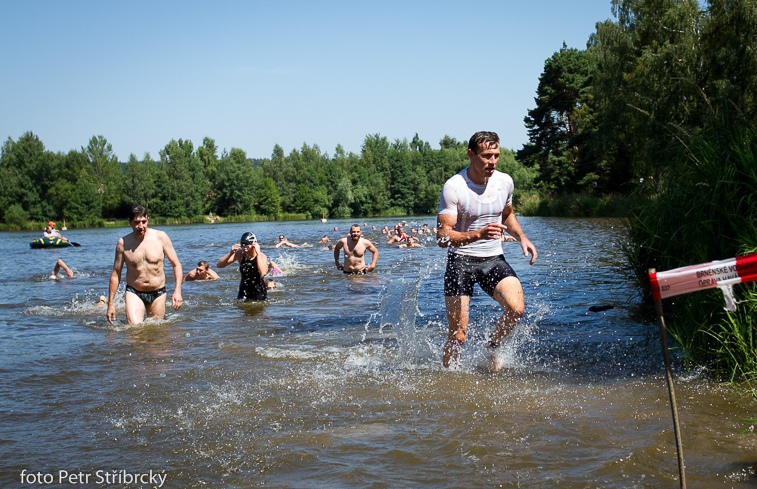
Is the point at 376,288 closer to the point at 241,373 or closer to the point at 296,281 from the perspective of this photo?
the point at 296,281

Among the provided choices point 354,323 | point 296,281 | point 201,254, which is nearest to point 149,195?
point 201,254

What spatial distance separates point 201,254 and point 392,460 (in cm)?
2506

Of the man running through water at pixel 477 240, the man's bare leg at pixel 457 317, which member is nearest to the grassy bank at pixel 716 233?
the man running through water at pixel 477 240

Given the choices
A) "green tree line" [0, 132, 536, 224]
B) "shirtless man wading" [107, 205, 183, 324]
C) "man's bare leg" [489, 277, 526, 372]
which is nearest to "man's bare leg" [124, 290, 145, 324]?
"shirtless man wading" [107, 205, 183, 324]

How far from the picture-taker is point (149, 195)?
92.0 meters

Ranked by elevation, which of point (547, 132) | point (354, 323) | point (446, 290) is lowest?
point (354, 323)

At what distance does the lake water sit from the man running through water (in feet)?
2.32

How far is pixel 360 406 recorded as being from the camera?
489cm

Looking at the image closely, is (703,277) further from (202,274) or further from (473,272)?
(202,274)

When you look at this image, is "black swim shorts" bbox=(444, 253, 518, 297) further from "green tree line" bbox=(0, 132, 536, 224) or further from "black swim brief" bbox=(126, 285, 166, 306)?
"green tree line" bbox=(0, 132, 536, 224)

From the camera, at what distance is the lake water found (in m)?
3.63

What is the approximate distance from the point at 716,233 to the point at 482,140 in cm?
211

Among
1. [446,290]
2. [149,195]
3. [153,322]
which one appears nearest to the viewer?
[446,290]

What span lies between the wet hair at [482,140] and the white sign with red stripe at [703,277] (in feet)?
8.91
